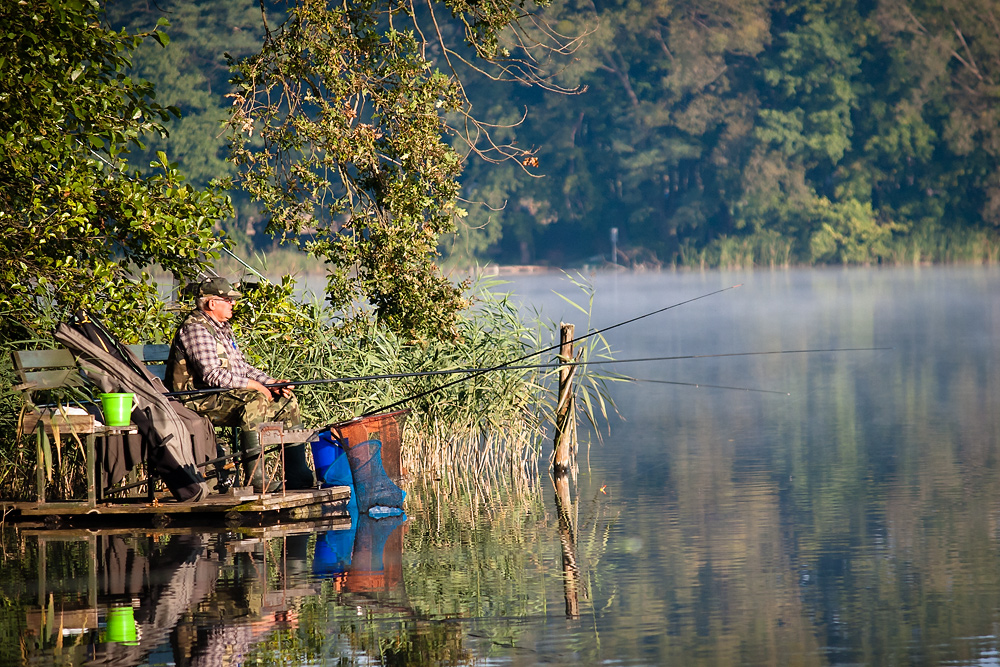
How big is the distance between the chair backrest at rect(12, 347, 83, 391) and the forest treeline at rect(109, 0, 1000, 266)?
43.9 meters

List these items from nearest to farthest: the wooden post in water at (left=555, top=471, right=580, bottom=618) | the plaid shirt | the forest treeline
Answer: the wooden post in water at (left=555, top=471, right=580, bottom=618) < the plaid shirt < the forest treeline

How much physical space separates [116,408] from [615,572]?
9.38 feet

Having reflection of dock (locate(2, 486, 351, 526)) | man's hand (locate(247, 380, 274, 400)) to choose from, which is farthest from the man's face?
reflection of dock (locate(2, 486, 351, 526))

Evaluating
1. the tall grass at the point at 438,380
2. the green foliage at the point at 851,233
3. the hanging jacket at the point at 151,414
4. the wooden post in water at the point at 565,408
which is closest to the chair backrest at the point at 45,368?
the hanging jacket at the point at 151,414

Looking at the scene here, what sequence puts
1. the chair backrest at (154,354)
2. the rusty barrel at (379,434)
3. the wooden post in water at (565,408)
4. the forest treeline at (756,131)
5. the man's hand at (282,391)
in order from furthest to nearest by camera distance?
the forest treeline at (756,131), the wooden post in water at (565,408), the chair backrest at (154,354), the man's hand at (282,391), the rusty barrel at (379,434)

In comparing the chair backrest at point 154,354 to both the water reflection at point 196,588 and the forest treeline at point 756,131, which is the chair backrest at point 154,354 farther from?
the forest treeline at point 756,131

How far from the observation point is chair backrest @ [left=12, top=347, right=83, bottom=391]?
27.4ft

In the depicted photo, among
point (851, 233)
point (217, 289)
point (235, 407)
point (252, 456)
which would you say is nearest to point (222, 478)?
point (252, 456)

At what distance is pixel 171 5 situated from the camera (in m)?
47.2

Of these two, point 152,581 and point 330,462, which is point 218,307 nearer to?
point 330,462

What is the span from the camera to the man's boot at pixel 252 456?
8.60 m

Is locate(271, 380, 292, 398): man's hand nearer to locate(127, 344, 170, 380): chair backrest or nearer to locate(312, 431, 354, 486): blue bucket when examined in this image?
locate(312, 431, 354, 486): blue bucket

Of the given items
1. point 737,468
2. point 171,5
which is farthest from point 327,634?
point 171,5

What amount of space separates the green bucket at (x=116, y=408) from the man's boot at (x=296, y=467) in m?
1.08
